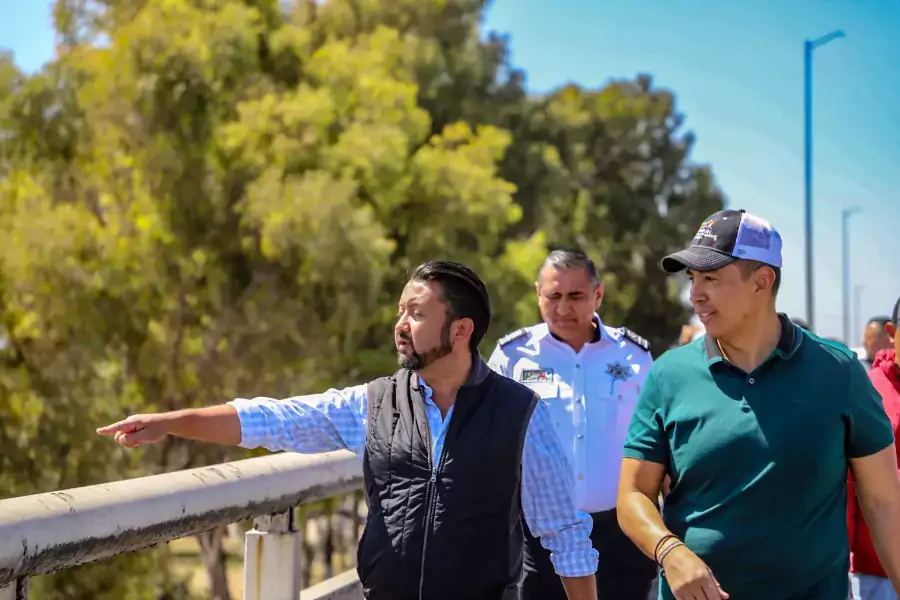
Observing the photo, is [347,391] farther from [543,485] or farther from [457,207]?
[457,207]

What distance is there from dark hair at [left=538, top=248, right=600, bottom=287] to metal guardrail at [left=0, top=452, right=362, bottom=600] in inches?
52.4

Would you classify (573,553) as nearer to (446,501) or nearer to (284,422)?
(446,501)

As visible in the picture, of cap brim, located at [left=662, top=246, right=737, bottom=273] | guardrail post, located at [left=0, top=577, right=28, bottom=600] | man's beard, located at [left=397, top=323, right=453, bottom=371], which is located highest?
cap brim, located at [left=662, top=246, right=737, bottom=273]

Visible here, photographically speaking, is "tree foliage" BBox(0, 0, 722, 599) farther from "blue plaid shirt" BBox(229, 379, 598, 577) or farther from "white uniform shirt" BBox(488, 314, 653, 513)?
"blue plaid shirt" BBox(229, 379, 598, 577)

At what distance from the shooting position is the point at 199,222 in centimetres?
1923

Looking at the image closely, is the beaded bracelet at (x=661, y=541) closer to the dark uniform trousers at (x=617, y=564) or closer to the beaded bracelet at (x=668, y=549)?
the beaded bracelet at (x=668, y=549)

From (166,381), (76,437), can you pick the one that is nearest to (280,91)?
(166,381)

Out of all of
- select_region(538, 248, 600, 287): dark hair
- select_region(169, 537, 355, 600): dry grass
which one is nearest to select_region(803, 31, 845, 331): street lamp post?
select_region(169, 537, 355, 600): dry grass

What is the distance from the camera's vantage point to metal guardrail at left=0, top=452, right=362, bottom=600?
2451 mm

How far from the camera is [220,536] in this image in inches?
847

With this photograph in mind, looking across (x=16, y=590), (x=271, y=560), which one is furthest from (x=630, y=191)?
(x=16, y=590)

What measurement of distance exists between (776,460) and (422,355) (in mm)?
985

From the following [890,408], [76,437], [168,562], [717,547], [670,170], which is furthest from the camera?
[670,170]

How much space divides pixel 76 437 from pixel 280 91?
7.10m
